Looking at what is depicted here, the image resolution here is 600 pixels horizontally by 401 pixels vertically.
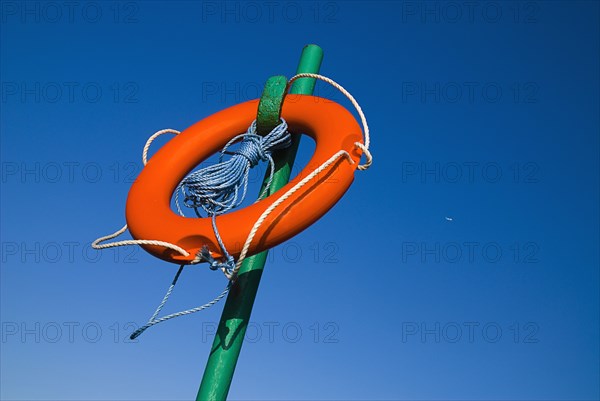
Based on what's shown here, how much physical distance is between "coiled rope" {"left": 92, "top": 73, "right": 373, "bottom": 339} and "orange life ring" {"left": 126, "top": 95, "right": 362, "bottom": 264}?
3 cm

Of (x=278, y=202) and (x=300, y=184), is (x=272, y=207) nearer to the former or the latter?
(x=278, y=202)

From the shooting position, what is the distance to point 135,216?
9.20 ft

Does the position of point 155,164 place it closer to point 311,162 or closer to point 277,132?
point 277,132

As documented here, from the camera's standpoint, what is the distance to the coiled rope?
2.52 m

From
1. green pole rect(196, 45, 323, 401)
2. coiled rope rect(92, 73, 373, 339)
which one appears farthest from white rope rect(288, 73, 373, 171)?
green pole rect(196, 45, 323, 401)

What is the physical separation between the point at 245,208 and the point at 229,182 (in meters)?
0.34

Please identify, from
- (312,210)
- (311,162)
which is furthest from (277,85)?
(312,210)

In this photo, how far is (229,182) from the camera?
2912 millimetres

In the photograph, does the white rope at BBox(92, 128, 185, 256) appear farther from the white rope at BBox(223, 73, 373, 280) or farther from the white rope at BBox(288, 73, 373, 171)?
the white rope at BBox(288, 73, 373, 171)

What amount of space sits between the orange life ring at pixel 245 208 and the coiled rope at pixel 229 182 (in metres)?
0.03

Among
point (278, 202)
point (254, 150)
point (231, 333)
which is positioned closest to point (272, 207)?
point (278, 202)

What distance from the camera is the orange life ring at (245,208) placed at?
254cm

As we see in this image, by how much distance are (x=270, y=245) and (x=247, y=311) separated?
348 mm

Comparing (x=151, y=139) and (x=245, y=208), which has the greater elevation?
(x=151, y=139)
